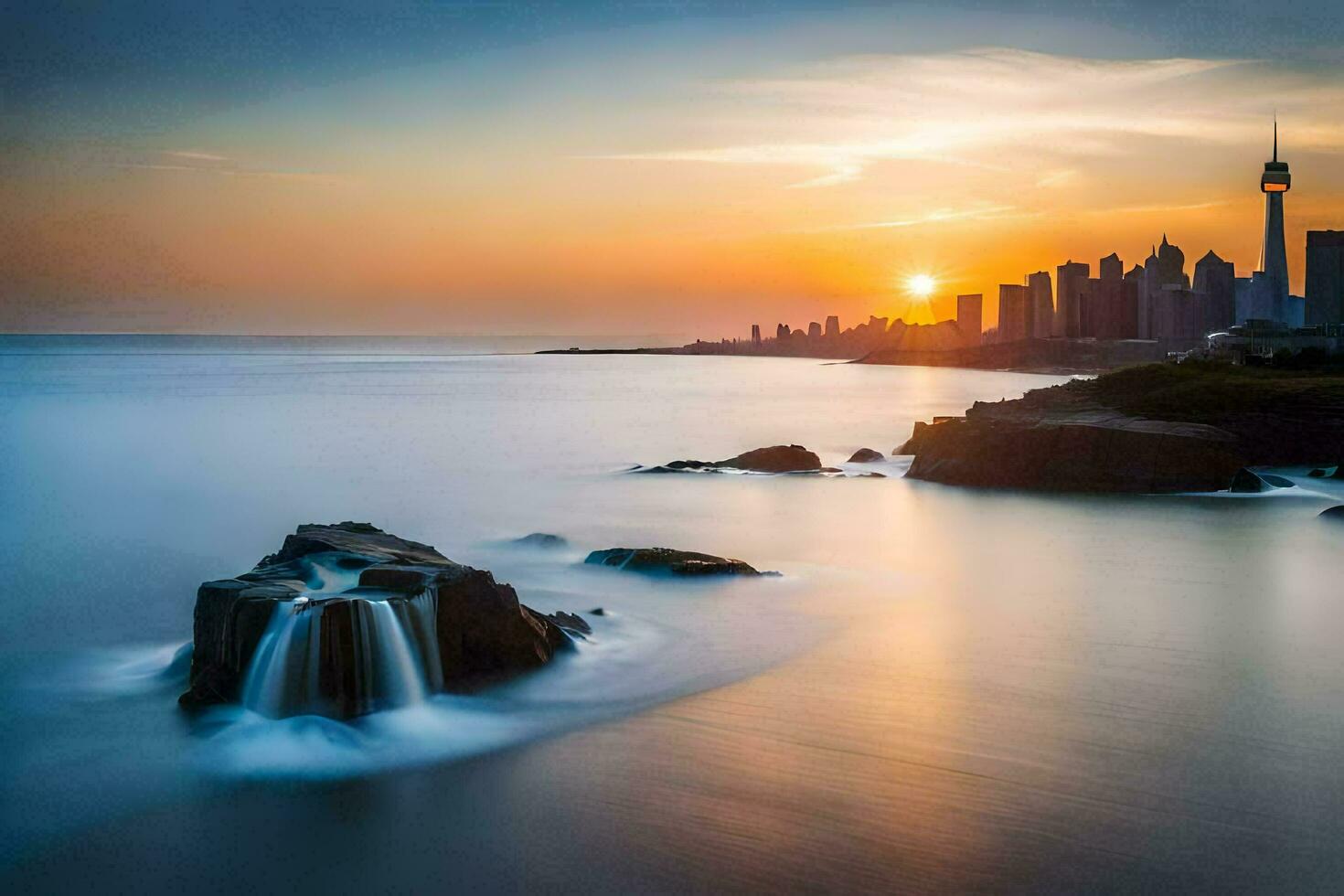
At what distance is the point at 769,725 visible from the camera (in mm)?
10984

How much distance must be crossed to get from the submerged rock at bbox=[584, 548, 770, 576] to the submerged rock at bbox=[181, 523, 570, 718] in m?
4.86

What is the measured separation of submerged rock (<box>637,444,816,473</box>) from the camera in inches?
1340

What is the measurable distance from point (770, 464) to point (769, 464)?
28 millimetres

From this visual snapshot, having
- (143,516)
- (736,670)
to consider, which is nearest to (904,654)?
(736,670)

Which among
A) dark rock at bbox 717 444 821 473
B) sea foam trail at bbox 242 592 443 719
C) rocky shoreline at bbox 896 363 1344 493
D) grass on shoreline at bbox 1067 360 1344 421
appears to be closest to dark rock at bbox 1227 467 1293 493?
rocky shoreline at bbox 896 363 1344 493

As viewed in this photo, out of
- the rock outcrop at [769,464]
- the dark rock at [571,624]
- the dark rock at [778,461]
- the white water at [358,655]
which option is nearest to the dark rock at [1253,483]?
the rock outcrop at [769,464]

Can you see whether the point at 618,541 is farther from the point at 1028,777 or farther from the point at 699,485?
the point at 1028,777

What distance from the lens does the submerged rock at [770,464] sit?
34.0m

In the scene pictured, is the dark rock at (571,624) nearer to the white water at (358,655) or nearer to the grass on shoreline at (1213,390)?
the white water at (358,655)

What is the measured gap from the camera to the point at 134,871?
8.25m

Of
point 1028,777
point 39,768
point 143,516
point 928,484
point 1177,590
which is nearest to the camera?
point 1028,777

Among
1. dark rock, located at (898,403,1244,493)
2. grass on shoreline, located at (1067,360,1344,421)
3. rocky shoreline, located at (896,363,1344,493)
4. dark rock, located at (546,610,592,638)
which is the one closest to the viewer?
dark rock, located at (546,610,592,638)

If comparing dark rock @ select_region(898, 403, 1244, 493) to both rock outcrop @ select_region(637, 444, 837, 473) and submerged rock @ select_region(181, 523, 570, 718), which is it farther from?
submerged rock @ select_region(181, 523, 570, 718)

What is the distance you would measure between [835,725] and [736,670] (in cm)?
215
